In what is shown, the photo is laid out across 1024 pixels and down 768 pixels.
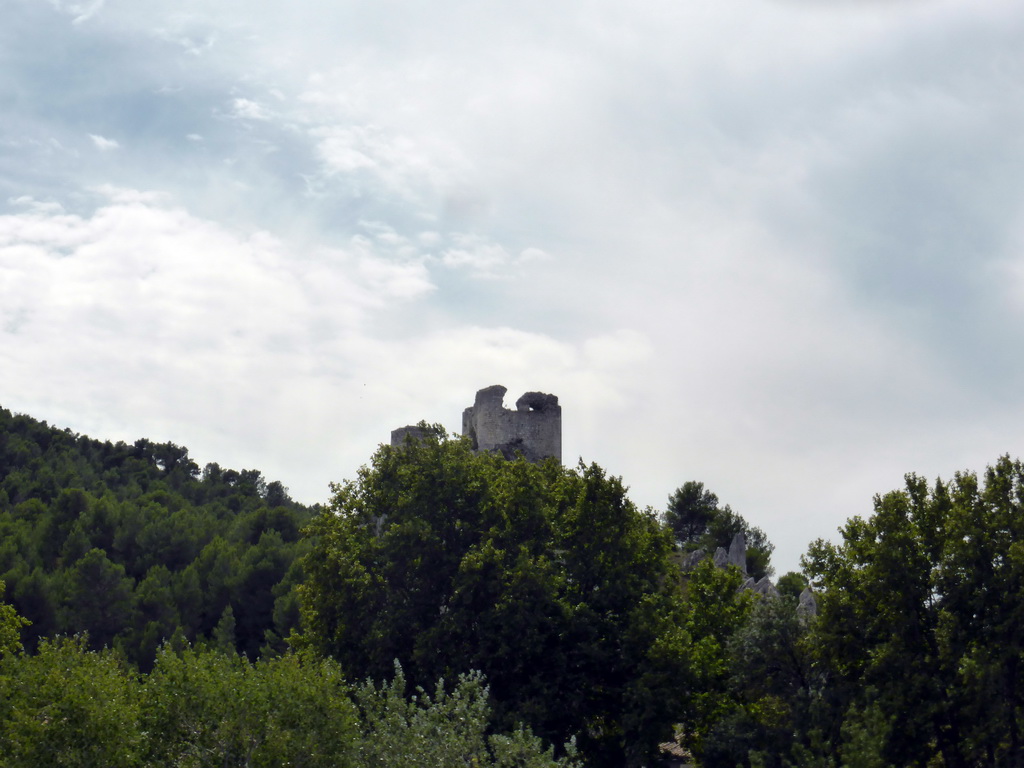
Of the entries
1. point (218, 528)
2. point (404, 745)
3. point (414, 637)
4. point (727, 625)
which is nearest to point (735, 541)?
point (218, 528)

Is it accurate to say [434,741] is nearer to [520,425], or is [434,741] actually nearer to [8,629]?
[8,629]

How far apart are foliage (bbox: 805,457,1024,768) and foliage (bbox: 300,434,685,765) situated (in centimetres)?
387

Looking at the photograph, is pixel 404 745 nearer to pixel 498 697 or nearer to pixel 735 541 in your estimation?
pixel 498 697

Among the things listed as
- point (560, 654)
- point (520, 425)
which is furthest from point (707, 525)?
point (560, 654)

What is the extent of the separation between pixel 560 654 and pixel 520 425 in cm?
1798

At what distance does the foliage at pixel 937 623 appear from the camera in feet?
A: 66.5

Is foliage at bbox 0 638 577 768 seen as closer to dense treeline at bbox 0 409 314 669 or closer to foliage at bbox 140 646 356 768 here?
A: foliage at bbox 140 646 356 768

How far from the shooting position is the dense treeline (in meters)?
45.2

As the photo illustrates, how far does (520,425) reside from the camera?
4244cm

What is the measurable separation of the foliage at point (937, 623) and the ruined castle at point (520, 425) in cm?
1970

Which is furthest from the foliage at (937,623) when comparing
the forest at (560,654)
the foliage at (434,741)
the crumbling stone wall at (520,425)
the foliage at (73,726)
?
the crumbling stone wall at (520,425)

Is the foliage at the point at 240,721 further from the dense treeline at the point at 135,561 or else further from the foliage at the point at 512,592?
the dense treeline at the point at 135,561

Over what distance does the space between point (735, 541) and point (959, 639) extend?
38299 mm

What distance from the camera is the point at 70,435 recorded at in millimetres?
82312
